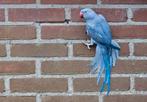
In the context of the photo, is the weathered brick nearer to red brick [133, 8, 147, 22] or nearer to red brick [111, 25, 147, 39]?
red brick [111, 25, 147, 39]

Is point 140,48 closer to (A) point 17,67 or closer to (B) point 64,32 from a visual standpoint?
(B) point 64,32

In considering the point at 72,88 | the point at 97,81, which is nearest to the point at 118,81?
the point at 97,81

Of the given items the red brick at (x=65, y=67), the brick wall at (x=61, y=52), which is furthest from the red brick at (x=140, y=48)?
the red brick at (x=65, y=67)

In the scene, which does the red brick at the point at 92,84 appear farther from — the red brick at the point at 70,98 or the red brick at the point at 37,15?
the red brick at the point at 37,15

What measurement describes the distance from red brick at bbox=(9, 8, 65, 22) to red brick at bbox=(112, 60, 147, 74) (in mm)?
352

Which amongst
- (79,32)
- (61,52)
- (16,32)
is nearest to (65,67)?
(61,52)

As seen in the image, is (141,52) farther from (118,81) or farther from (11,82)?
(11,82)

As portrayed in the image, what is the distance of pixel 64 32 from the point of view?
1.79 m

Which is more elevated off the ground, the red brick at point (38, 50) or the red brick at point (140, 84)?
the red brick at point (38, 50)

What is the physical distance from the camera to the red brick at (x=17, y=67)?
1801 millimetres

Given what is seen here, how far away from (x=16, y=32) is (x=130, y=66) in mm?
557

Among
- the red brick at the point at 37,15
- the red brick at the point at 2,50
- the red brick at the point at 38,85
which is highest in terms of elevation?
the red brick at the point at 37,15

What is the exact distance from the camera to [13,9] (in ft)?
5.81

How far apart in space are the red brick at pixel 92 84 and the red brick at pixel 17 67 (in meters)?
0.22
